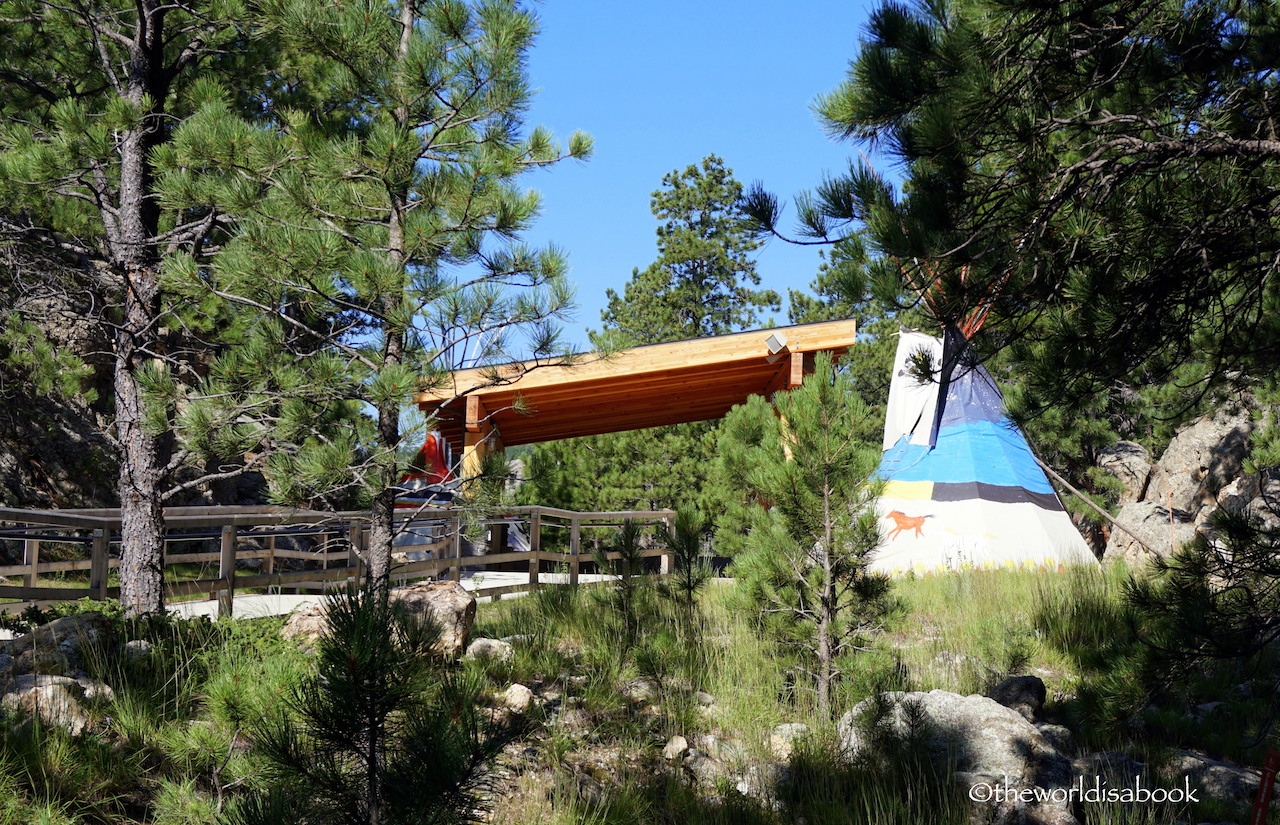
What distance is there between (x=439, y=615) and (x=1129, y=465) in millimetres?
16327

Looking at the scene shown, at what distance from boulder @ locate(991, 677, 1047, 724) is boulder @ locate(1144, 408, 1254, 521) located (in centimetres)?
1027

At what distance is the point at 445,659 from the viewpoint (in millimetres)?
5355

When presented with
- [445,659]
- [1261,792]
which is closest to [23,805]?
[445,659]

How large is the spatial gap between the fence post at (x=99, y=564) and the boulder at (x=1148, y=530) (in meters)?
11.8

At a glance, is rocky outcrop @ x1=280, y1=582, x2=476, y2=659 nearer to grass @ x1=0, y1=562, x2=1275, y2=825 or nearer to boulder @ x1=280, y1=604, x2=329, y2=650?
boulder @ x1=280, y1=604, x2=329, y2=650

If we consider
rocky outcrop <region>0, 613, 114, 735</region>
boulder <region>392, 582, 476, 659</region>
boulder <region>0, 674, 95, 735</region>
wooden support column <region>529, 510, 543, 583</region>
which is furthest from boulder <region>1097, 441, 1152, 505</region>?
boulder <region>0, 674, 95, 735</region>

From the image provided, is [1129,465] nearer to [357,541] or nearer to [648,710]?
[357,541]

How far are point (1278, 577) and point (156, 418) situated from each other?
6286 millimetres

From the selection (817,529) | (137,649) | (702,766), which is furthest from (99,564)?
(817,529)

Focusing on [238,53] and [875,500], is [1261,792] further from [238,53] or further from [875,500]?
[238,53]

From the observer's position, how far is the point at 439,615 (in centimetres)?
584

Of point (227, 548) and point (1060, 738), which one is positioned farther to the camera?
point (227, 548)

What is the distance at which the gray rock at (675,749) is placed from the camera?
5016 mm

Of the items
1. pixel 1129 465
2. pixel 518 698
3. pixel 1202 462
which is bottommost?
pixel 518 698
